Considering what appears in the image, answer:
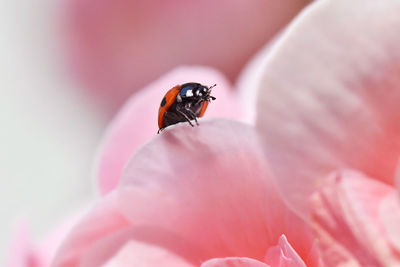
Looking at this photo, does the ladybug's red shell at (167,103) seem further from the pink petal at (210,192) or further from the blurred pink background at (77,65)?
the blurred pink background at (77,65)

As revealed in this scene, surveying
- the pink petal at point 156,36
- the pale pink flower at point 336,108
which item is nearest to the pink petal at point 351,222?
the pale pink flower at point 336,108

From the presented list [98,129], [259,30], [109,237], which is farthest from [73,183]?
[109,237]

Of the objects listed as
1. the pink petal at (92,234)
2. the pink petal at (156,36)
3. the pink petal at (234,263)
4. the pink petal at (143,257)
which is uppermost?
the pink petal at (156,36)

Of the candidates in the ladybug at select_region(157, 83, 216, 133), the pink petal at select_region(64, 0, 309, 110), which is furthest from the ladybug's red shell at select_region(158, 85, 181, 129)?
the pink petal at select_region(64, 0, 309, 110)

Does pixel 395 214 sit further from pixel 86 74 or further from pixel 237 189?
pixel 86 74

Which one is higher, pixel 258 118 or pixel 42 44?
pixel 42 44

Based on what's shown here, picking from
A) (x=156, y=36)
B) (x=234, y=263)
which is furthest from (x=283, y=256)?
(x=156, y=36)
